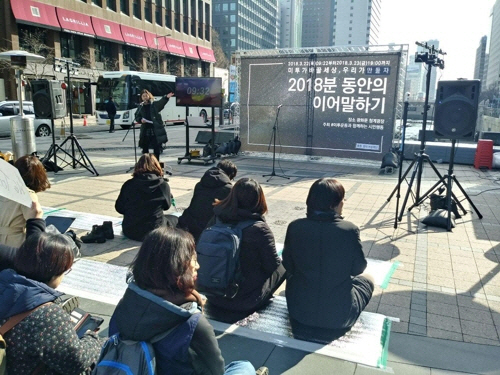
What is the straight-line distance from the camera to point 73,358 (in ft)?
6.70

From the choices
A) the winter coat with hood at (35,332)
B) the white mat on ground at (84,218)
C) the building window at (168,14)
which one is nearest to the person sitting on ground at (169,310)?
the winter coat with hood at (35,332)

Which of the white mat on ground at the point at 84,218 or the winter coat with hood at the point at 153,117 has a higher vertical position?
the winter coat with hood at the point at 153,117

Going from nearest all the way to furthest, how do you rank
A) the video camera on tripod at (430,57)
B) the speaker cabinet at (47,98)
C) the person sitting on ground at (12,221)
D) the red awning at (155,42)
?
the person sitting on ground at (12,221) < the video camera on tripod at (430,57) < the speaker cabinet at (47,98) < the red awning at (155,42)

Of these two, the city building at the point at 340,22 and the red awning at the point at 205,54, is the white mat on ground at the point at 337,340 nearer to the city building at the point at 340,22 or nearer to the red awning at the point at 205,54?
the red awning at the point at 205,54

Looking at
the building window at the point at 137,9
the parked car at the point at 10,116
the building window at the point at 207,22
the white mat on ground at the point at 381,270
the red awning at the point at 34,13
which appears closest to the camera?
the white mat on ground at the point at 381,270

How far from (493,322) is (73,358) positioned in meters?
3.57

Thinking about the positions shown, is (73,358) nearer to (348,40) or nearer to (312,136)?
(312,136)

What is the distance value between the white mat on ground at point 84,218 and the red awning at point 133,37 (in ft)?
124

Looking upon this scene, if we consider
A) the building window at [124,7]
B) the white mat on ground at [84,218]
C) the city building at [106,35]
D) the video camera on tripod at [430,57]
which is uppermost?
the building window at [124,7]

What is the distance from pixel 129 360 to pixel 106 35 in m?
41.8

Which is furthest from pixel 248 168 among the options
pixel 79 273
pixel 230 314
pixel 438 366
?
pixel 438 366

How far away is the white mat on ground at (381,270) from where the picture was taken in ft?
15.8

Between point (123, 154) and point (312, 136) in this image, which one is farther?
point (123, 154)

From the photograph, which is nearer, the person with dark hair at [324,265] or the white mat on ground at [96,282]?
the person with dark hair at [324,265]
